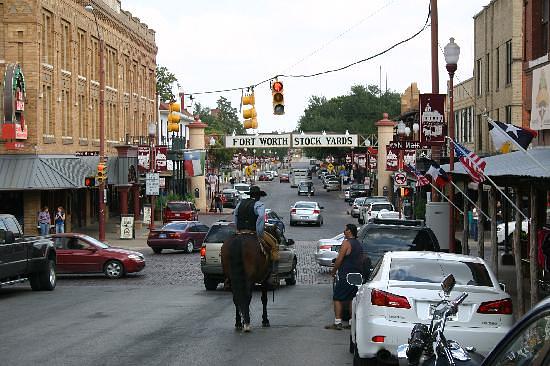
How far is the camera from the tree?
120875 mm

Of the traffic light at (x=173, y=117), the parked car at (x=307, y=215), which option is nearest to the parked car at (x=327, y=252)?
the traffic light at (x=173, y=117)

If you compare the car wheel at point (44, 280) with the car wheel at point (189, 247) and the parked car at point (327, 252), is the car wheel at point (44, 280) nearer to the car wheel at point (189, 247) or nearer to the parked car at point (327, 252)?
the parked car at point (327, 252)

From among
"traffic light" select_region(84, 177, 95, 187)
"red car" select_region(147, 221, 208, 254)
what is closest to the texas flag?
"traffic light" select_region(84, 177, 95, 187)

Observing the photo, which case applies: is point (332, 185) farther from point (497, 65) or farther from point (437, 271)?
point (437, 271)

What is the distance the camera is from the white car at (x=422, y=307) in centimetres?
1109

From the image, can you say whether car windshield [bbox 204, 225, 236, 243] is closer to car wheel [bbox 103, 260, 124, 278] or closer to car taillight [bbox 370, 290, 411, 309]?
car wheel [bbox 103, 260, 124, 278]

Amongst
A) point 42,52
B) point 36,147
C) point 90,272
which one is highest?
point 42,52

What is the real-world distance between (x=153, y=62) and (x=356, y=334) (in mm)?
67345

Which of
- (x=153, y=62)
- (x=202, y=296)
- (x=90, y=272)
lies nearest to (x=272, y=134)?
(x=153, y=62)

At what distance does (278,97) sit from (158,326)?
53.8 ft

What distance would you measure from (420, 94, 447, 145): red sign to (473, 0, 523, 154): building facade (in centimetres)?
1701

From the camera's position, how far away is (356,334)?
1203 cm

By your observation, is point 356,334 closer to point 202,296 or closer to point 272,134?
point 202,296

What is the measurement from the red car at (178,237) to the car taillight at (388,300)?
3103cm
